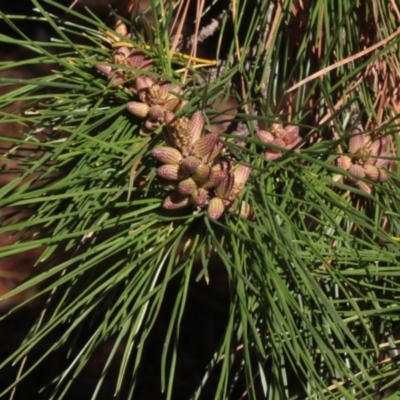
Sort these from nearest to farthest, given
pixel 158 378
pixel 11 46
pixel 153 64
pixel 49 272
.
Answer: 1. pixel 49 272
2. pixel 153 64
3. pixel 158 378
4. pixel 11 46

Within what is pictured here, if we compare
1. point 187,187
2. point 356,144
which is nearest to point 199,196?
point 187,187

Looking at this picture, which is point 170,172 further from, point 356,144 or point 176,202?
point 356,144

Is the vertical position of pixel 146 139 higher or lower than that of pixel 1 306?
higher

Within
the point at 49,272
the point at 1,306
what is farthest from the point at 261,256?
the point at 1,306

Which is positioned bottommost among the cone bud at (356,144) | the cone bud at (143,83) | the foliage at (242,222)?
the foliage at (242,222)

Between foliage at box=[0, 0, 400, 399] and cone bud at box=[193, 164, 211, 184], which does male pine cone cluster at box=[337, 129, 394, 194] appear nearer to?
foliage at box=[0, 0, 400, 399]

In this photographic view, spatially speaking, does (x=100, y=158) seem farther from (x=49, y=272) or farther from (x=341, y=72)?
(x=341, y=72)

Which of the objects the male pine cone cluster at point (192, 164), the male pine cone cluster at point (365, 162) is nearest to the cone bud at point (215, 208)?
the male pine cone cluster at point (192, 164)

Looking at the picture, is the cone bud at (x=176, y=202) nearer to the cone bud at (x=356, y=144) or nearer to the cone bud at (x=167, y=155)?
the cone bud at (x=167, y=155)
